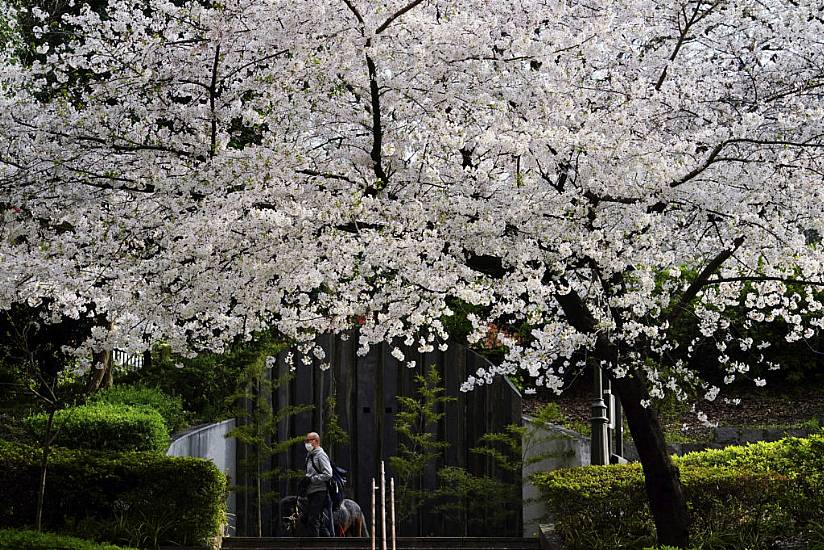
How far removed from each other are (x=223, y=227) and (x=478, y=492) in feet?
21.3

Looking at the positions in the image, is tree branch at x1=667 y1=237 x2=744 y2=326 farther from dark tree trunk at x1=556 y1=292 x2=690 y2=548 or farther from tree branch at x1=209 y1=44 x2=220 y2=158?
tree branch at x1=209 y1=44 x2=220 y2=158

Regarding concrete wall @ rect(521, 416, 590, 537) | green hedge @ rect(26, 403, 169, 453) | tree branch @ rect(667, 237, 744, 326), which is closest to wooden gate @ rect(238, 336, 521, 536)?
concrete wall @ rect(521, 416, 590, 537)

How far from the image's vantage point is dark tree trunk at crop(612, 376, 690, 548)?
22.6ft

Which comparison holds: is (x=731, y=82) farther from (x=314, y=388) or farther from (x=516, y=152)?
(x=314, y=388)

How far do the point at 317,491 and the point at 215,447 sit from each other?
4.97ft

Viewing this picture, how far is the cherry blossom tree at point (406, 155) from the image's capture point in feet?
18.0

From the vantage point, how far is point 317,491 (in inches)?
384

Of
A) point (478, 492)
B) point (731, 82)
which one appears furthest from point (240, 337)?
point (731, 82)

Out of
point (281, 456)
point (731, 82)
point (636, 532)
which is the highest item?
point (731, 82)

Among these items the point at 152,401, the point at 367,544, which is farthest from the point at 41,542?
the point at 152,401

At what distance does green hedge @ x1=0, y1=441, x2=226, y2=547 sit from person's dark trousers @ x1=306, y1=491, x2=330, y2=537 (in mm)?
1491

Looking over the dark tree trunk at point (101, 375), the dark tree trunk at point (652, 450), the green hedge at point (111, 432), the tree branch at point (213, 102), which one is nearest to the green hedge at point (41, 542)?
the green hedge at point (111, 432)

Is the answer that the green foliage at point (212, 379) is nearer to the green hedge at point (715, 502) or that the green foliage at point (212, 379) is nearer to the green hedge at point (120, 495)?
the green hedge at point (120, 495)

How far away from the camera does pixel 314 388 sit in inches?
457
